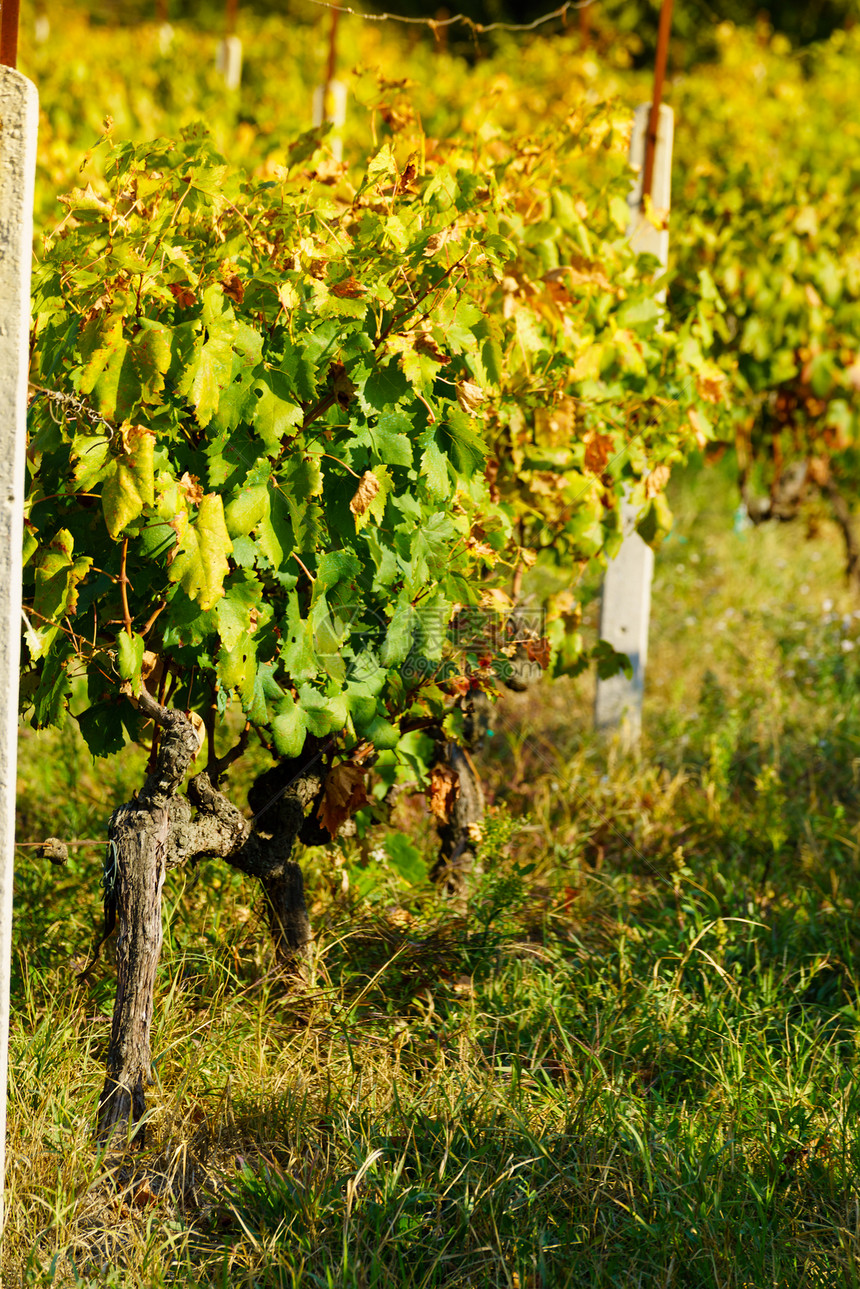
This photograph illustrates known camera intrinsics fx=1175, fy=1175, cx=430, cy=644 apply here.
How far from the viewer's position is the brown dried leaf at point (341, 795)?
8.05 ft

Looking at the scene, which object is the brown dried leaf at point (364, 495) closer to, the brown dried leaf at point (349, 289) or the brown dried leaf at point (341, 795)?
the brown dried leaf at point (349, 289)

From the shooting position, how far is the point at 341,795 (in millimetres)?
2457

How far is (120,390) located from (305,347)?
34 cm

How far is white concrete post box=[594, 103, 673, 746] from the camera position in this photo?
12.3 ft

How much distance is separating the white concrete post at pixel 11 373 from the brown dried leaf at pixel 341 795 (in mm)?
800

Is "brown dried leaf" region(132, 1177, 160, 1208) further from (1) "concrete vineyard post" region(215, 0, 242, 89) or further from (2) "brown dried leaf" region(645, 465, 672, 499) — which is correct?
(1) "concrete vineyard post" region(215, 0, 242, 89)

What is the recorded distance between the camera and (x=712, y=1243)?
1.90 m

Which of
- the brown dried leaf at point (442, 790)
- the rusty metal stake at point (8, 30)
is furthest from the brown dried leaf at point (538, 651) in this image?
the rusty metal stake at point (8, 30)

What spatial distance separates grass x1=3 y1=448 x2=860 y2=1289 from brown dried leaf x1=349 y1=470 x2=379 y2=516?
101 cm

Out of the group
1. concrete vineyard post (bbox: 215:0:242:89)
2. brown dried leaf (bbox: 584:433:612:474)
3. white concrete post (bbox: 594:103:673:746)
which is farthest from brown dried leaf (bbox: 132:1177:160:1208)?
concrete vineyard post (bbox: 215:0:242:89)

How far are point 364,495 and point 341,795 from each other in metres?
0.68

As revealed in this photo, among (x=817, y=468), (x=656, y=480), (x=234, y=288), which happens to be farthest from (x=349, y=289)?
(x=817, y=468)

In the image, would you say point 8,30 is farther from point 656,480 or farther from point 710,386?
point 710,386

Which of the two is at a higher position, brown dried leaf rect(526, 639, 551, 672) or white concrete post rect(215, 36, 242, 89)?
white concrete post rect(215, 36, 242, 89)
